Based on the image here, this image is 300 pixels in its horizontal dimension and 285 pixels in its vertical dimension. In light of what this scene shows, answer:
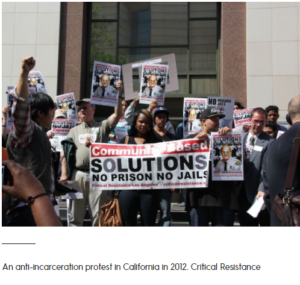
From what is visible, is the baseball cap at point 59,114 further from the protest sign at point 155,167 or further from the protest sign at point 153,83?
the protest sign at point 155,167

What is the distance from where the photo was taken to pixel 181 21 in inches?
550

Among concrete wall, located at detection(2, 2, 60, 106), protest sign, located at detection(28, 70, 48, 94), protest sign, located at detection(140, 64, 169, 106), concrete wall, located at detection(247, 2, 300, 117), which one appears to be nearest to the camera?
protest sign, located at detection(140, 64, 169, 106)

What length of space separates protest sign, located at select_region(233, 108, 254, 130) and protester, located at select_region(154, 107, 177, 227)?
132 cm

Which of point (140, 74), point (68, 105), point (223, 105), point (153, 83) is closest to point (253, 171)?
point (223, 105)

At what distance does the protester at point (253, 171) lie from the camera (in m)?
6.95

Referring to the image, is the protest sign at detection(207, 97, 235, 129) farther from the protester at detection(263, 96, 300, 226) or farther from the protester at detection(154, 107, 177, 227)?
the protester at detection(263, 96, 300, 226)

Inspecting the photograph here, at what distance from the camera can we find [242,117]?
792 cm

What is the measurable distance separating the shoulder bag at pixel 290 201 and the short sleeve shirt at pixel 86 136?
3431 millimetres

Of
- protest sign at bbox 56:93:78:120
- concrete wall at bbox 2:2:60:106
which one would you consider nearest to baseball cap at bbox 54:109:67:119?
protest sign at bbox 56:93:78:120

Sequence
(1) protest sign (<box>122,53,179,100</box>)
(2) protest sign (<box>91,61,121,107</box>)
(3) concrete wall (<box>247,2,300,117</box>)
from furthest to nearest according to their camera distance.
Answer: (3) concrete wall (<box>247,2,300,117</box>) → (1) protest sign (<box>122,53,179,100</box>) → (2) protest sign (<box>91,61,121,107</box>)

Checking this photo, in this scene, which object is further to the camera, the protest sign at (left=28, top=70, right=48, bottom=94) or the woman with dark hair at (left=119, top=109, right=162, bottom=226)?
the protest sign at (left=28, top=70, right=48, bottom=94)

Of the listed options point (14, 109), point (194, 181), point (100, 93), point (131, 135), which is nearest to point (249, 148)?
point (194, 181)

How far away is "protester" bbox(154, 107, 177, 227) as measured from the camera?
21.1 feet

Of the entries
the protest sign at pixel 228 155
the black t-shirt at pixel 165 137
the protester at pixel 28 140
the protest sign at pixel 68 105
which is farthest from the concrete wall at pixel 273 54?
the protester at pixel 28 140
